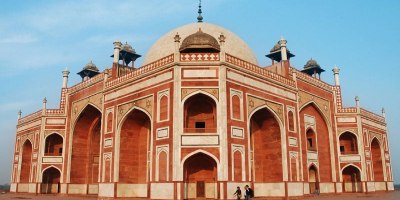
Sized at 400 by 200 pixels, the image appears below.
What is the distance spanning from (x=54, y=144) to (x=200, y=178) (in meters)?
14.0

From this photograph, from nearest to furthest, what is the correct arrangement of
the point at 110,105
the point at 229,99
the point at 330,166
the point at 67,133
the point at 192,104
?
1. the point at 229,99
2. the point at 192,104
3. the point at 110,105
4. the point at 330,166
5. the point at 67,133

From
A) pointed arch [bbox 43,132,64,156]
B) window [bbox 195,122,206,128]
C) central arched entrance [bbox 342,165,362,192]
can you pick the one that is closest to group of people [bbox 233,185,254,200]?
window [bbox 195,122,206,128]

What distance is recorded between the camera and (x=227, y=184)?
14797 mm

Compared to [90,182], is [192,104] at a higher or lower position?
higher

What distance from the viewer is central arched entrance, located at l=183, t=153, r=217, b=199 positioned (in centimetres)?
1630

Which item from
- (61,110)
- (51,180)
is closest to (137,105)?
(61,110)

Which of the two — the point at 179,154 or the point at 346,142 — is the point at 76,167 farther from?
the point at 346,142

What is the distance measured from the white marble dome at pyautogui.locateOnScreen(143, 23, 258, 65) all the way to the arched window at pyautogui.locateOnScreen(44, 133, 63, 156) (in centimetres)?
880

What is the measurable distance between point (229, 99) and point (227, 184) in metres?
3.75

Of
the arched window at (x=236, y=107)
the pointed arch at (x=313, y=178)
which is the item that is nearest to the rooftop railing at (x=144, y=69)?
the arched window at (x=236, y=107)

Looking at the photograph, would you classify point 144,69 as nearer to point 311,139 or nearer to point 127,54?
point 127,54

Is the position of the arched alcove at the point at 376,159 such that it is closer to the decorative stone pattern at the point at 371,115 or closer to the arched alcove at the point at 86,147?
the decorative stone pattern at the point at 371,115

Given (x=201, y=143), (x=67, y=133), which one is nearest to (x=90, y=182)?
(x=67, y=133)

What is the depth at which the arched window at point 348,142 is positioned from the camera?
80.2 feet
